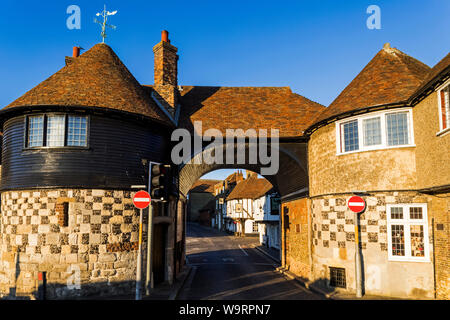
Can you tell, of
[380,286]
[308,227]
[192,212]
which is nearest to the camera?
[380,286]

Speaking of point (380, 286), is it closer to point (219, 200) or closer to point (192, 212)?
point (219, 200)

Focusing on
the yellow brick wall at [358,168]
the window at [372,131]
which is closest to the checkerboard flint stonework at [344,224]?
the yellow brick wall at [358,168]

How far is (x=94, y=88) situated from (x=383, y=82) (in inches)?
448

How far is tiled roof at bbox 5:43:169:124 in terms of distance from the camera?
13305 millimetres

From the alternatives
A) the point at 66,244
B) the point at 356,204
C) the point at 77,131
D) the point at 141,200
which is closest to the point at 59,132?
the point at 77,131

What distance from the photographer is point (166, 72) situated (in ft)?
63.0

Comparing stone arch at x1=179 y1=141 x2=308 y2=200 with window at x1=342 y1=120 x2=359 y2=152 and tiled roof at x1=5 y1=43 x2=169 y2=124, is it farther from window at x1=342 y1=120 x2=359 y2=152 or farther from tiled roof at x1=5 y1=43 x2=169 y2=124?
tiled roof at x1=5 y1=43 x2=169 y2=124

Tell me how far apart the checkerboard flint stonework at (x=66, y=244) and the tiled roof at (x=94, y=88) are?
3.31 meters

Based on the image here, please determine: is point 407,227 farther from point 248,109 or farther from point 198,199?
point 198,199

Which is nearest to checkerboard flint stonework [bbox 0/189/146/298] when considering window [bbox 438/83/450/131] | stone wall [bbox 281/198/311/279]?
stone wall [bbox 281/198/311/279]

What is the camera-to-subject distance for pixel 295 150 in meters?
17.7

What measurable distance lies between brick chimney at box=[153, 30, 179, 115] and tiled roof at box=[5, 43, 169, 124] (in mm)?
2194
